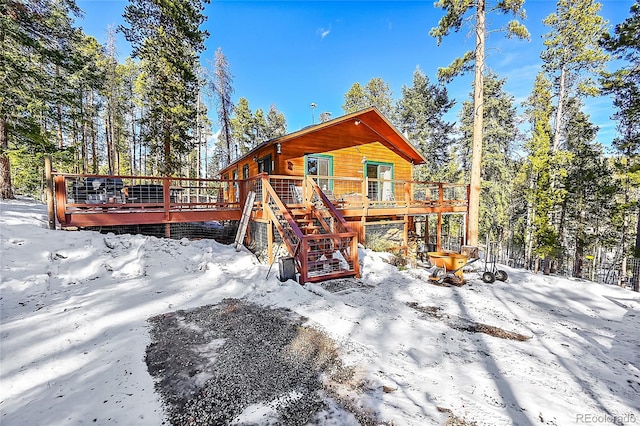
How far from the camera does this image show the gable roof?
1020 centimetres

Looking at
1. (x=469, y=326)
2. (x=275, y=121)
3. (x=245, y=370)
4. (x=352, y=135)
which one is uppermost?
(x=275, y=121)

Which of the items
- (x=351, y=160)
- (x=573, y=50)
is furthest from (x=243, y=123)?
(x=573, y=50)

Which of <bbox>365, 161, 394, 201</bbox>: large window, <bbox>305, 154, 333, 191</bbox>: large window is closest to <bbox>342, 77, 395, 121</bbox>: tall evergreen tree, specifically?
<bbox>365, 161, 394, 201</bbox>: large window

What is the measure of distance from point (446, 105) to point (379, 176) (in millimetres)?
15631

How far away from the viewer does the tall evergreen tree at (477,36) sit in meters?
8.69

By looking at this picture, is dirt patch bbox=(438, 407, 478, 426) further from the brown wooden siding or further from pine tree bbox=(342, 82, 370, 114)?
pine tree bbox=(342, 82, 370, 114)

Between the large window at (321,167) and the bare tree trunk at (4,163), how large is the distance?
10238 millimetres

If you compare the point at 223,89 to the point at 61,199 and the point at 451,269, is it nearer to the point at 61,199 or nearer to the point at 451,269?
the point at 61,199

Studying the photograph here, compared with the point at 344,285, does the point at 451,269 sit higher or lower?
higher

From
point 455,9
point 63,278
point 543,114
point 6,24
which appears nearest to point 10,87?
point 6,24

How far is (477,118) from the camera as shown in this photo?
30.2 ft

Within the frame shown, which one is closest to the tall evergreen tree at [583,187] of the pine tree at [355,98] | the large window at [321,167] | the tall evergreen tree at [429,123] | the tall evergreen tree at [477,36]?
the tall evergreen tree at [429,123]

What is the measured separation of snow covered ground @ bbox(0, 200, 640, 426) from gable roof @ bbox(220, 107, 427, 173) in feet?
17.4

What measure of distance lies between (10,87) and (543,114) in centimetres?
2259
